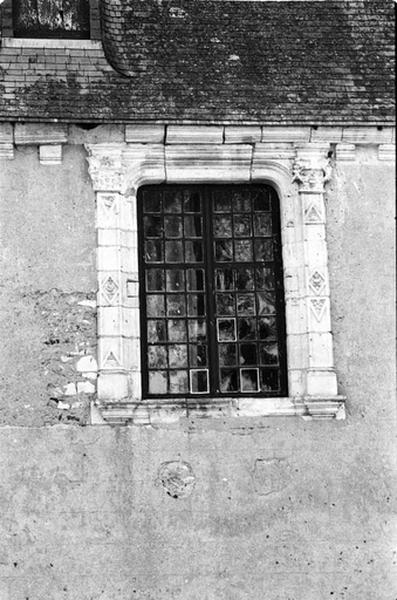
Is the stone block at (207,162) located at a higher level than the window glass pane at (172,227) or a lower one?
higher

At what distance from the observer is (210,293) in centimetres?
1588

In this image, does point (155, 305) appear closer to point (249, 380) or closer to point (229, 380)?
point (229, 380)

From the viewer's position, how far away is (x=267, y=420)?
15508mm

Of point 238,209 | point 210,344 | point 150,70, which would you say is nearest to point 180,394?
point 210,344

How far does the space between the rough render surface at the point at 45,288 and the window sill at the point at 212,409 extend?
11.6 inches

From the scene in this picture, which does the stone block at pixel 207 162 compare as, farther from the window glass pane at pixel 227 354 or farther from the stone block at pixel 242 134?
the window glass pane at pixel 227 354

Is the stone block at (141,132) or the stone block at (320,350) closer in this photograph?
the stone block at (320,350)

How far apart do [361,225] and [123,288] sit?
2308 mm

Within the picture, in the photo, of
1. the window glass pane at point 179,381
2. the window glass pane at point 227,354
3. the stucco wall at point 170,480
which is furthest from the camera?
the window glass pane at point 227,354

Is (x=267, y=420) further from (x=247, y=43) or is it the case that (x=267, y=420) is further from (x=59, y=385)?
(x=247, y=43)

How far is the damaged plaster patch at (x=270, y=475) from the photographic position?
50.4ft

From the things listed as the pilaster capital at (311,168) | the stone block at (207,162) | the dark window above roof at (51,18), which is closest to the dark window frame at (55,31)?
the dark window above roof at (51,18)

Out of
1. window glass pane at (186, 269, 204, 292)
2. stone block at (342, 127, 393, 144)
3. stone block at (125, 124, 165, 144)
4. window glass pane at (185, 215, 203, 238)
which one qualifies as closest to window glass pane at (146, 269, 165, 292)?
window glass pane at (186, 269, 204, 292)

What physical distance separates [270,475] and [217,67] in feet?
12.6
